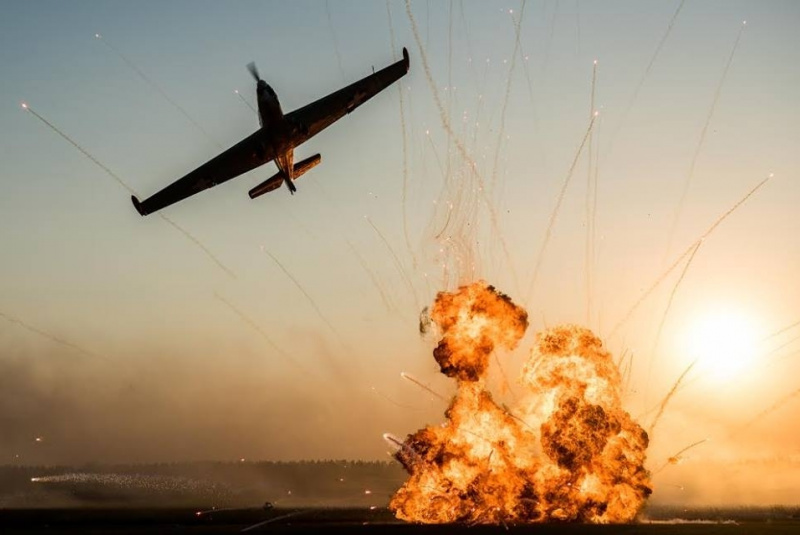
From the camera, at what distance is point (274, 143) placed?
258ft

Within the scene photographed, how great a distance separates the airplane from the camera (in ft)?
257

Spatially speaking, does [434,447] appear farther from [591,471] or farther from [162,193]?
[162,193]

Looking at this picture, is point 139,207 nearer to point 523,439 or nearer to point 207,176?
point 207,176

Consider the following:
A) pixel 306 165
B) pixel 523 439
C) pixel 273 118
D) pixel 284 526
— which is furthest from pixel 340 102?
pixel 284 526

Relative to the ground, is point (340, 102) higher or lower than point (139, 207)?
higher

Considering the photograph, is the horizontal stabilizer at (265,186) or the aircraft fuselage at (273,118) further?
the horizontal stabilizer at (265,186)

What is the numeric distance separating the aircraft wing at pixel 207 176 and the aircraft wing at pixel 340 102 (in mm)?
5464

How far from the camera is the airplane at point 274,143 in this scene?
7819 cm

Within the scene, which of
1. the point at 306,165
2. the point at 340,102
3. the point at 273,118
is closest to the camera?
the point at 273,118

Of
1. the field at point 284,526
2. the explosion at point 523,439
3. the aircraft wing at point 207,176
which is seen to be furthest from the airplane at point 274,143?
the field at point 284,526

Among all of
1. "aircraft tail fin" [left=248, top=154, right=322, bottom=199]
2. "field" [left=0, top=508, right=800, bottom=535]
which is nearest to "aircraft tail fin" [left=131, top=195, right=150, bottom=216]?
"aircraft tail fin" [left=248, top=154, right=322, bottom=199]

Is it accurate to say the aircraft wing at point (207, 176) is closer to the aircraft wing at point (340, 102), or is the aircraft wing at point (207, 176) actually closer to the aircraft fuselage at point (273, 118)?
the aircraft fuselage at point (273, 118)

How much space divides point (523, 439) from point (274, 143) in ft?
146

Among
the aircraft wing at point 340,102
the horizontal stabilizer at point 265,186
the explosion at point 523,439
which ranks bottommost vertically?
the explosion at point 523,439
